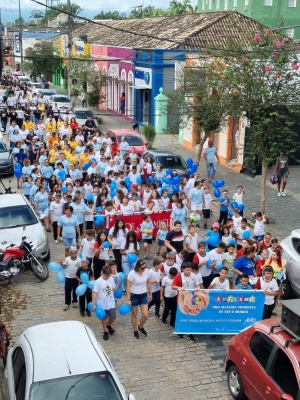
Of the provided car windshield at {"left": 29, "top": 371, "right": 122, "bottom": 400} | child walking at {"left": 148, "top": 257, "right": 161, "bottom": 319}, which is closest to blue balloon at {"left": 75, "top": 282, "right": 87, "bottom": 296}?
child walking at {"left": 148, "top": 257, "right": 161, "bottom": 319}

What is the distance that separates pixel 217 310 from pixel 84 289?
2387 millimetres

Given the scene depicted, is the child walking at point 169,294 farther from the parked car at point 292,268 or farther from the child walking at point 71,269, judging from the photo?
the parked car at point 292,268

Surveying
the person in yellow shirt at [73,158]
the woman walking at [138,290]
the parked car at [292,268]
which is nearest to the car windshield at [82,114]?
the person in yellow shirt at [73,158]

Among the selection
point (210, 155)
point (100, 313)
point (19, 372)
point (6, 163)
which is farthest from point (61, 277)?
point (6, 163)

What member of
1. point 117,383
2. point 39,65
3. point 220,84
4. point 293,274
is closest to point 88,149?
point 220,84

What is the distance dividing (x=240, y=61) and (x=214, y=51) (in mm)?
1779

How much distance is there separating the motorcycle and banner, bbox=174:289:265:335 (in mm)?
3996

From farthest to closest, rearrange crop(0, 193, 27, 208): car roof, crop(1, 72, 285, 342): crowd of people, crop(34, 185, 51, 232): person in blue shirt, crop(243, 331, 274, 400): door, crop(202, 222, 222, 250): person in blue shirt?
crop(34, 185, 51, 232): person in blue shirt → crop(0, 193, 27, 208): car roof → crop(202, 222, 222, 250): person in blue shirt → crop(1, 72, 285, 342): crowd of people → crop(243, 331, 274, 400): door

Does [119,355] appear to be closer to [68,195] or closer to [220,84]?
[68,195]

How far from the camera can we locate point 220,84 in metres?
16.7

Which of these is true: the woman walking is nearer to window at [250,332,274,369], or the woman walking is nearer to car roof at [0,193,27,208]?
window at [250,332,274,369]

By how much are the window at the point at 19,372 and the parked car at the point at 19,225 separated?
523 cm

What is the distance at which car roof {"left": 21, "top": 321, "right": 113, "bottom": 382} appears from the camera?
6.84m

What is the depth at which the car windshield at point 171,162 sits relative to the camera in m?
20.4
